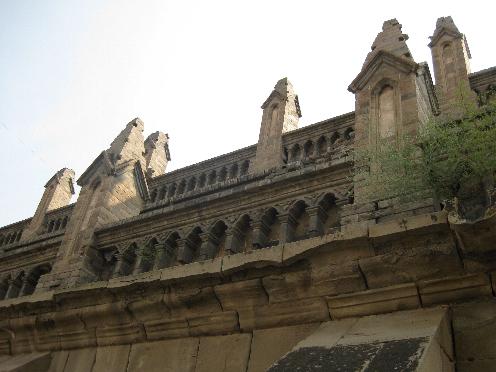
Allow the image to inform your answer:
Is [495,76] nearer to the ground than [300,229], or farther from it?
farther from it

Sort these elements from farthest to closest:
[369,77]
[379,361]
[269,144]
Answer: [269,144] → [369,77] → [379,361]

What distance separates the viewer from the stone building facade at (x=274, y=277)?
3.87m

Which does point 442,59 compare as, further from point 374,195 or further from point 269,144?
point 374,195

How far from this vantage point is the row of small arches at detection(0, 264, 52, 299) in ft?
34.2

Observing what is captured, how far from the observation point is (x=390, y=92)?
7703 mm

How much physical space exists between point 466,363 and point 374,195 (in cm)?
240

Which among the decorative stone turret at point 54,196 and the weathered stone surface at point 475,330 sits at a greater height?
the decorative stone turret at point 54,196

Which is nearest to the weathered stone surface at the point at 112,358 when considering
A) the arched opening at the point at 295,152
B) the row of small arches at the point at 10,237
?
the arched opening at the point at 295,152

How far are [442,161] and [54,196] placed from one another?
18.9m

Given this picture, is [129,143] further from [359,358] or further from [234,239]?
[359,358]

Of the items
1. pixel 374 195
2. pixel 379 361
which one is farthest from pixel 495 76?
pixel 379 361

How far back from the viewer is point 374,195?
580 centimetres

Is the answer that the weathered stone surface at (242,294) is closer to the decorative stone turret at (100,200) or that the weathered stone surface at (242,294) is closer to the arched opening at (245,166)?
the decorative stone turret at (100,200)

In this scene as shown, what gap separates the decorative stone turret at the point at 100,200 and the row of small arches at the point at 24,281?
1497 millimetres
